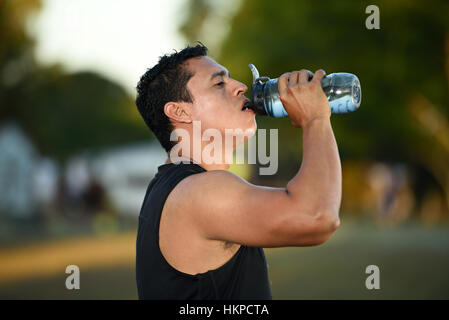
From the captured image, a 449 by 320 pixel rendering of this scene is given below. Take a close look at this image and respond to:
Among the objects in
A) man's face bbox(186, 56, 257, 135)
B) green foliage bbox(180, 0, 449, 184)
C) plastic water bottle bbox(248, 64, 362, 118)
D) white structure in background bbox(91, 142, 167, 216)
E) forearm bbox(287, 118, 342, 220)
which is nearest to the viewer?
forearm bbox(287, 118, 342, 220)

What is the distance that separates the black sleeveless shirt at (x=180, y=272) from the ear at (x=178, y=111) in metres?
0.33

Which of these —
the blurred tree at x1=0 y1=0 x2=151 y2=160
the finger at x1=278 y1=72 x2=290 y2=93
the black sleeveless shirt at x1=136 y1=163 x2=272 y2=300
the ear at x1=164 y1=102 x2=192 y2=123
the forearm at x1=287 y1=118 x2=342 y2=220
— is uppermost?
the blurred tree at x1=0 y1=0 x2=151 y2=160

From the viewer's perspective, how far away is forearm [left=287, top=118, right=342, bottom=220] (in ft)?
6.19

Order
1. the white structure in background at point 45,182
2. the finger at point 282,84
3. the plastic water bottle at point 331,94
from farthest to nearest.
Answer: the white structure in background at point 45,182 < the plastic water bottle at point 331,94 < the finger at point 282,84

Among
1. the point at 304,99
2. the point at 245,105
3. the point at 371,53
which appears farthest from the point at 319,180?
the point at 371,53

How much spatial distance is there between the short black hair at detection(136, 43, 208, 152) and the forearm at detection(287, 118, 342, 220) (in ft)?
2.76

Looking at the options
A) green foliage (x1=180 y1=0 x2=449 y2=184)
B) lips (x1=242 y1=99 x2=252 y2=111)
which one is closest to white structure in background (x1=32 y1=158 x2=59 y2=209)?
green foliage (x1=180 y1=0 x2=449 y2=184)

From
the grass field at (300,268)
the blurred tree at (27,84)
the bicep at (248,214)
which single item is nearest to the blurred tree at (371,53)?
the grass field at (300,268)

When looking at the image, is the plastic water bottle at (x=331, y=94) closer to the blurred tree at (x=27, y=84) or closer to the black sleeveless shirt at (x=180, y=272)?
the black sleeveless shirt at (x=180, y=272)

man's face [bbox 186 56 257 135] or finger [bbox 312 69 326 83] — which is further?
man's face [bbox 186 56 257 135]

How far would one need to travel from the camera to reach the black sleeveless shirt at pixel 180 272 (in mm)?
2109

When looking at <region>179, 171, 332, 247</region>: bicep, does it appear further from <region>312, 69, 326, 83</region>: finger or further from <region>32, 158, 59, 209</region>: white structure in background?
<region>32, 158, 59, 209</region>: white structure in background

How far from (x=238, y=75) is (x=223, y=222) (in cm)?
2075
